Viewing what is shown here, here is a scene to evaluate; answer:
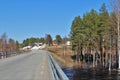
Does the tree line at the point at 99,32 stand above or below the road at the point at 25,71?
above

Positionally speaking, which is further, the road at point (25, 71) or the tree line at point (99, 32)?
the tree line at point (99, 32)

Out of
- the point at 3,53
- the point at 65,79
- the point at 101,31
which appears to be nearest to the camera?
the point at 65,79

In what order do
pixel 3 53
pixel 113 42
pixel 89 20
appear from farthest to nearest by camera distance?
1. pixel 89 20
2. pixel 113 42
3. pixel 3 53

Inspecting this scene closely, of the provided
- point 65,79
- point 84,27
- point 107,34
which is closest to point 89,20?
point 84,27

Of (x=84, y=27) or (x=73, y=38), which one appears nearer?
(x=84, y=27)

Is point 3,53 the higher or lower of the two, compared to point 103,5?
lower

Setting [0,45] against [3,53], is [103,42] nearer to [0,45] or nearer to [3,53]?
[3,53]

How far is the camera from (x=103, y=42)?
308ft

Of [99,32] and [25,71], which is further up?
[99,32]

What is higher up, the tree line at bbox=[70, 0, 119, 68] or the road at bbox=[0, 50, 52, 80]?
the tree line at bbox=[70, 0, 119, 68]

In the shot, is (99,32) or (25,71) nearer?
(25,71)

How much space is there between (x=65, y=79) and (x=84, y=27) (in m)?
95.6

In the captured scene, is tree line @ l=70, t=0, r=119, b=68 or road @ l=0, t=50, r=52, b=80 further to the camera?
tree line @ l=70, t=0, r=119, b=68

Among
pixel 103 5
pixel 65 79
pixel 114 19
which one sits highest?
pixel 103 5
